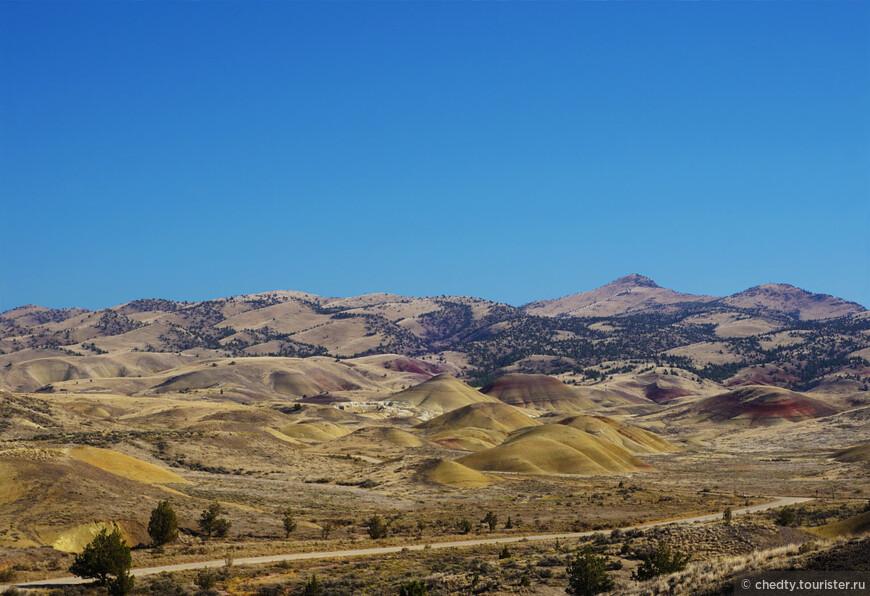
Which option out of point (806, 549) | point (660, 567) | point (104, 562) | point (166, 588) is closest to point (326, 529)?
point (166, 588)

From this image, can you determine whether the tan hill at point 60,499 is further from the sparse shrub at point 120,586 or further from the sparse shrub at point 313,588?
the sparse shrub at point 313,588

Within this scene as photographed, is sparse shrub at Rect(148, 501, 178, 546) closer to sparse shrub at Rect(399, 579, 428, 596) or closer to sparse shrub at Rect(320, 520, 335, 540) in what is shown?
sparse shrub at Rect(320, 520, 335, 540)

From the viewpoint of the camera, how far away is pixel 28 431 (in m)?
108

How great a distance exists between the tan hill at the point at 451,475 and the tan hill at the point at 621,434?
54.1 m

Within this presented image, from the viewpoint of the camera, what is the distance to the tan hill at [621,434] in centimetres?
15175

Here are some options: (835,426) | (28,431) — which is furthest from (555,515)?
(835,426)

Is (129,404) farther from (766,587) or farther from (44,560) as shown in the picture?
(766,587)

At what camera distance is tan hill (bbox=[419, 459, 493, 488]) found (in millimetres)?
93250

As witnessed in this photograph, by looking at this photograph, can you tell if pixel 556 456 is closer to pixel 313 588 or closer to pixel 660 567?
pixel 660 567

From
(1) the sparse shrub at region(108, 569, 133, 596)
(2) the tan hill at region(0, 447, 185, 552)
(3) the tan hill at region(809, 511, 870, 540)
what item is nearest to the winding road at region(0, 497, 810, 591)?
(1) the sparse shrub at region(108, 569, 133, 596)

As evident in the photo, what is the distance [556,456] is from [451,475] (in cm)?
2636

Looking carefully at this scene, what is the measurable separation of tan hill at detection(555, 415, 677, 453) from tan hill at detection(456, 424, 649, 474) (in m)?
19.1

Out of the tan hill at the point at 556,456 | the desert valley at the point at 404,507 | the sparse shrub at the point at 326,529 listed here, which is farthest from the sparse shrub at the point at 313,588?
the tan hill at the point at 556,456

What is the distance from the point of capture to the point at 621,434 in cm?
16050
